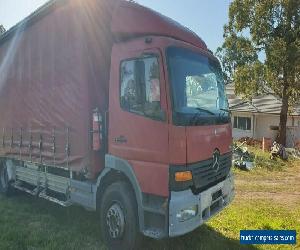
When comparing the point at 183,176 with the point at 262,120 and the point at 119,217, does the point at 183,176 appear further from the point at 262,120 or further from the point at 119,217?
the point at 262,120

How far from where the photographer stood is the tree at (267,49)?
984 inches

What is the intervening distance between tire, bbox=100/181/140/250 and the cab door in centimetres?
45

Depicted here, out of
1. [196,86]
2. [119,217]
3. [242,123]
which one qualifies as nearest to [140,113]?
[196,86]

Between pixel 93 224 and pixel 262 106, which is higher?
pixel 262 106

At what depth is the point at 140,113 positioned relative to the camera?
5859 millimetres

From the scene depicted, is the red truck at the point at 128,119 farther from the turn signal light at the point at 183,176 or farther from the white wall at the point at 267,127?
the white wall at the point at 267,127

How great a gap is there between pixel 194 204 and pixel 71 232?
260 centimetres

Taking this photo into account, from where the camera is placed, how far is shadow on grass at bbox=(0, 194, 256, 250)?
646cm

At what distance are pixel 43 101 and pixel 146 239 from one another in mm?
3580

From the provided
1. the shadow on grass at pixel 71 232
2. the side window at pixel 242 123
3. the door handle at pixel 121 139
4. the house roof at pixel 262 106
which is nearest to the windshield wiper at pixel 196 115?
the door handle at pixel 121 139

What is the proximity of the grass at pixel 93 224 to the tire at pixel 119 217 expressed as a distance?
0.33 meters

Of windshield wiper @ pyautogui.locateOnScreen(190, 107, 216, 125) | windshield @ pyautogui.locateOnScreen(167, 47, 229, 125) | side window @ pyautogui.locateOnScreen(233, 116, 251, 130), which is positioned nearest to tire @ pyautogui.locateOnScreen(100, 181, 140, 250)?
windshield wiper @ pyautogui.locateOnScreen(190, 107, 216, 125)

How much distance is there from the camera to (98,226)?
24.2 ft

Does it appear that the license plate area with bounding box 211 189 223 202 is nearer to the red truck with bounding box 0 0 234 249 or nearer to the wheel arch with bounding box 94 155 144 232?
the red truck with bounding box 0 0 234 249
